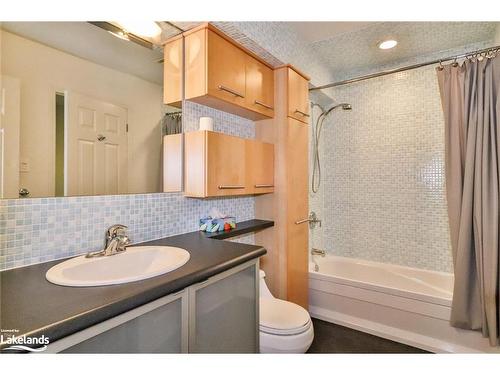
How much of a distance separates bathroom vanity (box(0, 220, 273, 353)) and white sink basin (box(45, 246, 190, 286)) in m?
0.03

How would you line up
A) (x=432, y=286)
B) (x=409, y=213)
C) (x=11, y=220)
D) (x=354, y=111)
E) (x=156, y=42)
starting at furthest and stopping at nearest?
(x=354, y=111), (x=409, y=213), (x=432, y=286), (x=156, y=42), (x=11, y=220)

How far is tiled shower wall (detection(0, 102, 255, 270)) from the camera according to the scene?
0.92m

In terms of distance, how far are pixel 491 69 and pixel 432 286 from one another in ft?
5.84

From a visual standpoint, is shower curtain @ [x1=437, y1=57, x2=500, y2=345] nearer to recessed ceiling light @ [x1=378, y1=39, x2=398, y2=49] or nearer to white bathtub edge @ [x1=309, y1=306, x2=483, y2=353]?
white bathtub edge @ [x1=309, y1=306, x2=483, y2=353]

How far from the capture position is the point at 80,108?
1144 mm

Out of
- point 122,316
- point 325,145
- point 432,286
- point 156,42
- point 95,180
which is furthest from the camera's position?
point 325,145

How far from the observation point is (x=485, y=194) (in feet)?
5.43

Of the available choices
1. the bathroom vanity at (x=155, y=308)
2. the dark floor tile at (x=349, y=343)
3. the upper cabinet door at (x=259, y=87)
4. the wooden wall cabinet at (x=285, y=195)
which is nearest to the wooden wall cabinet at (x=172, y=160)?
the bathroom vanity at (x=155, y=308)

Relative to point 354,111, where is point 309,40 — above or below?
above

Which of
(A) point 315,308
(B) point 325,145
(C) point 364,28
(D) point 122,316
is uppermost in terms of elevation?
(C) point 364,28

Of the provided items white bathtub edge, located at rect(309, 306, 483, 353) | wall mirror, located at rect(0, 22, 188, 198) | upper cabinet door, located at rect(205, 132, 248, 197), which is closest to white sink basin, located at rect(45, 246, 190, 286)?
wall mirror, located at rect(0, 22, 188, 198)
